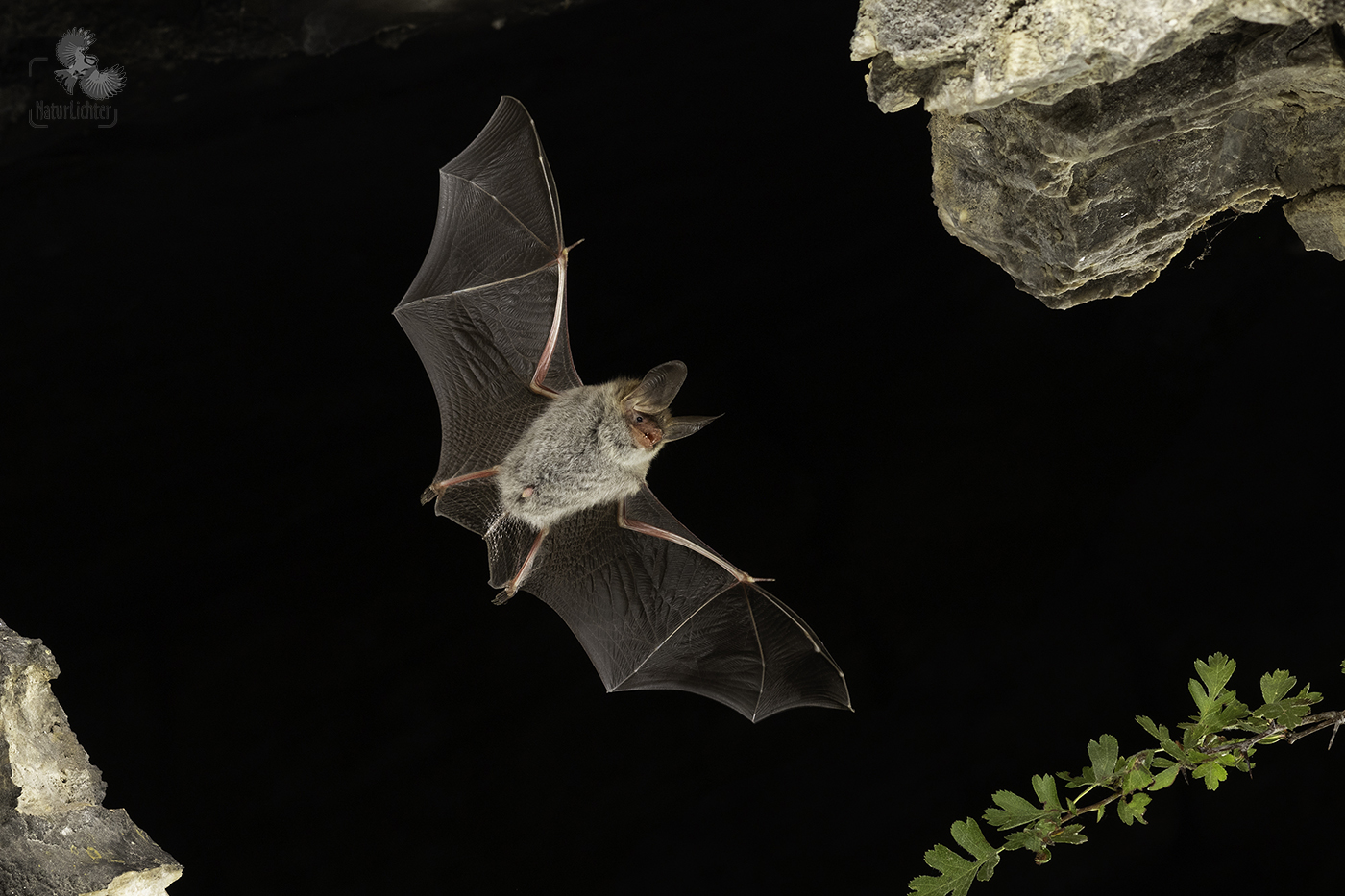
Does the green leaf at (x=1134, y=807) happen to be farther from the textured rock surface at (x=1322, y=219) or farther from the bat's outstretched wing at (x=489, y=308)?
the bat's outstretched wing at (x=489, y=308)

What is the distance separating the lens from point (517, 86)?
3168mm

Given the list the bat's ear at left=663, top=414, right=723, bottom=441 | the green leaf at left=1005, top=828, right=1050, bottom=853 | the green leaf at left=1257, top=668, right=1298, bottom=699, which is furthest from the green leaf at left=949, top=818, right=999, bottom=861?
the bat's ear at left=663, top=414, right=723, bottom=441

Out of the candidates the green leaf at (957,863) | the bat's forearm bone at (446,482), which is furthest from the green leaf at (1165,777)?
the bat's forearm bone at (446,482)

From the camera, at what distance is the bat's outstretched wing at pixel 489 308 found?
288cm

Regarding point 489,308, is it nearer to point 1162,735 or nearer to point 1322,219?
point 1162,735

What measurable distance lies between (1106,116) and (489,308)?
5.91 feet

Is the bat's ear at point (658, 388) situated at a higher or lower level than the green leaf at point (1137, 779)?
higher

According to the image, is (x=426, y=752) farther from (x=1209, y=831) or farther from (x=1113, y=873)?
(x=1209, y=831)

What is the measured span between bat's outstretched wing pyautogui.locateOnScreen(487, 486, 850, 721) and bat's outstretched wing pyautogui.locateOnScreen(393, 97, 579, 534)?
277 mm

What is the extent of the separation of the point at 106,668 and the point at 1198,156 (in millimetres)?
3530

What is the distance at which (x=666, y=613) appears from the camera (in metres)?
3.10

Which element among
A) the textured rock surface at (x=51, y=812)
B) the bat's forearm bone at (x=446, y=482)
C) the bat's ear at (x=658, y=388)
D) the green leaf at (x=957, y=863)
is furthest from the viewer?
the bat's forearm bone at (x=446, y=482)

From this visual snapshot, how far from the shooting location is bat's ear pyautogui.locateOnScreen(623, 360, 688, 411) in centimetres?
254

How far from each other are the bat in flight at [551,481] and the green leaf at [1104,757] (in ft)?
2.91
